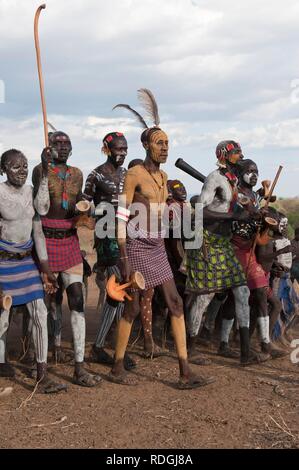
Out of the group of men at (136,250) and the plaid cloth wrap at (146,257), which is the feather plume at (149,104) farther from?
the plaid cloth wrap at (146,257)

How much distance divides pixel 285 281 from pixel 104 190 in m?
2.52

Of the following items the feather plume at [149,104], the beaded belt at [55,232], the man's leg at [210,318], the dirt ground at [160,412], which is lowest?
the dirt ground at [160,412]

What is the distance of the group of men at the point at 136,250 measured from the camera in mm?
5395

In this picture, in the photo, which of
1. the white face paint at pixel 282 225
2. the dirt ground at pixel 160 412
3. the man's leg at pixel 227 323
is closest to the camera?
the dirt ground at pixel 160 412

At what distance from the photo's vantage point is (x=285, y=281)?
743 cm

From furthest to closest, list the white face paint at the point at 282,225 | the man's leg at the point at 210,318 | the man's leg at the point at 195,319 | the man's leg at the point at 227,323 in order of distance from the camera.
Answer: the man's leg at the point at 210,318 → the white face paint at the point at 282,225 → the man's leg at the point at 227,323 → the man's leg at the point at 195,319

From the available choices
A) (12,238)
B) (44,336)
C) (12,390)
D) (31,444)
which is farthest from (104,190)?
(31,444)

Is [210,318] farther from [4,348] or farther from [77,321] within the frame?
[4,348]

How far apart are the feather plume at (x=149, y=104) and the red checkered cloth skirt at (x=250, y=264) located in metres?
1.50

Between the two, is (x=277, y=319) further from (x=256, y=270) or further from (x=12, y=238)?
(x=12, y=238)

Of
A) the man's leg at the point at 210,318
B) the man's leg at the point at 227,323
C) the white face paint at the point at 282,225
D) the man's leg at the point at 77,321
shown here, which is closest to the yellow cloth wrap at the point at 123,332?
the man's leg at the point at 77,321

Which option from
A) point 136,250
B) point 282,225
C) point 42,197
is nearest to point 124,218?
point 136,250

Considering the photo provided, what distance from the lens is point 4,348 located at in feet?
19.2

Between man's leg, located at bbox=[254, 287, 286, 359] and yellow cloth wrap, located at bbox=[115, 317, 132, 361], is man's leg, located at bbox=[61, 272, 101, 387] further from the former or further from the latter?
man's leg, located at bbox=[254, 287, 286, 359]
